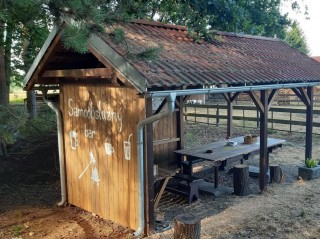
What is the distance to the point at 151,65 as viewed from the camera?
5.08 m

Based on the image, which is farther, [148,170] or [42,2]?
[148,170]

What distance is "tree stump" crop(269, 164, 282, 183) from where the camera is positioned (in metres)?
7.86

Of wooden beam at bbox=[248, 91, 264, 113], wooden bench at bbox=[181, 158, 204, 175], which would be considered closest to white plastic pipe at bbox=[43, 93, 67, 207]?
wooden bench at bbox=[181, 158, 204, 175]

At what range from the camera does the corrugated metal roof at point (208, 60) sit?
16.6 feet

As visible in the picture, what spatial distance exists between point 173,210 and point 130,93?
8.37 feet

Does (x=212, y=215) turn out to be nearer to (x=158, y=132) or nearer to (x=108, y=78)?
(x=158, y=132)

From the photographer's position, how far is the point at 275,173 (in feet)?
25.9

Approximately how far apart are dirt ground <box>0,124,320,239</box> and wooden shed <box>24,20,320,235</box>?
38 cm

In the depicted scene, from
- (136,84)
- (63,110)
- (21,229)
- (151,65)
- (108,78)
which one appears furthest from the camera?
(63,110)

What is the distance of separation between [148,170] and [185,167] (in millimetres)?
2668

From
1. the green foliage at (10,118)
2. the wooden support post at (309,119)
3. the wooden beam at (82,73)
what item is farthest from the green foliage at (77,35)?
the wooden support post at (309,119)

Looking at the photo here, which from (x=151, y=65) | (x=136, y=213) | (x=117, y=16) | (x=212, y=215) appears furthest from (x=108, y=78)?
(x=212, y=215)

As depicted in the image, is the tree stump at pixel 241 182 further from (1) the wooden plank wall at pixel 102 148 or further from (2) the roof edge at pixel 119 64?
(2) the roof edge at pixel 119 64

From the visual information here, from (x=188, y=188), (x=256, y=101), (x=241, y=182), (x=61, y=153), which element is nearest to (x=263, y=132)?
(x=256, y=101)
